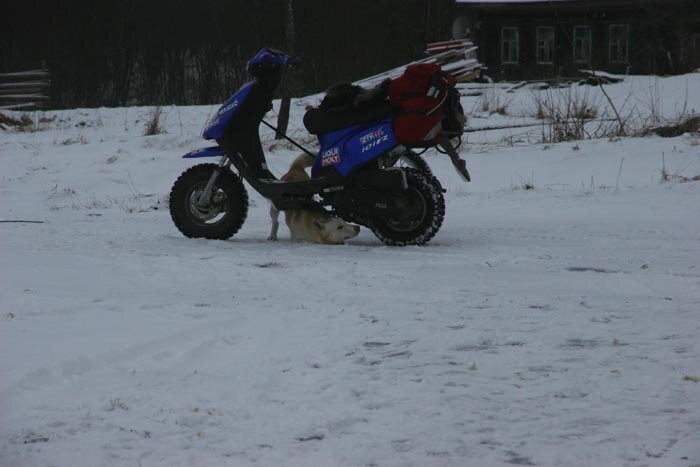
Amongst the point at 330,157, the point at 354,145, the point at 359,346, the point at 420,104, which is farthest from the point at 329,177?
the point at 359,346

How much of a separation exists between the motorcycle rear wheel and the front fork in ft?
4.53

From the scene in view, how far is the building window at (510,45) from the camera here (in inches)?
1364

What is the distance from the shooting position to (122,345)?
3834 millimetres

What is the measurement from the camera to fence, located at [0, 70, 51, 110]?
27.3 meters

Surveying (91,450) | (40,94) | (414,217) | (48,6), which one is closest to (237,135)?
(414,217)

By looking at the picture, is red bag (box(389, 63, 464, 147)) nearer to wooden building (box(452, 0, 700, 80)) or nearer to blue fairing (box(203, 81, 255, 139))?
blue fairing (box(203, 81, 255, 139))

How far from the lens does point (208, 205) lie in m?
7.25

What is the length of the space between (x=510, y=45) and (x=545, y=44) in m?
1.29

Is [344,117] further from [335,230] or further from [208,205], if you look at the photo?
[208,205]

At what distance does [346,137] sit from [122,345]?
126 inches

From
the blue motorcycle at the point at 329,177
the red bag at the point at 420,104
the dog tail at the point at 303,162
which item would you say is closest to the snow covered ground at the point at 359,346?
the blue motorcycle at the point at 329,177

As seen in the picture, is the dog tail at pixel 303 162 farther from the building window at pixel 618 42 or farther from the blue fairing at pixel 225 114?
the building window at pixel 618 42

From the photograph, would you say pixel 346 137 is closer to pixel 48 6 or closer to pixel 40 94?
pixel 40 94

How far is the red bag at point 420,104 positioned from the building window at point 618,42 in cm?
2928
